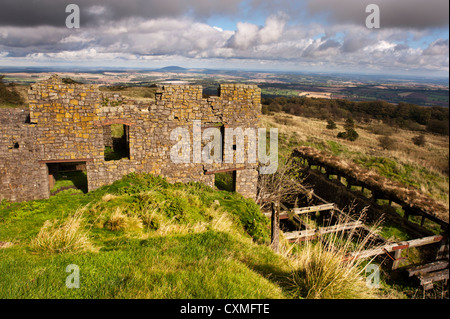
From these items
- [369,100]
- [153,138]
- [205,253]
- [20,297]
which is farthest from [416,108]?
[20,297]

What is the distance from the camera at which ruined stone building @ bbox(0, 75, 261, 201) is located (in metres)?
10.4

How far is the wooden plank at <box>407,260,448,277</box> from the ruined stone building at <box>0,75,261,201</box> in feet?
22.3

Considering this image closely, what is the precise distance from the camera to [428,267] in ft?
33.1

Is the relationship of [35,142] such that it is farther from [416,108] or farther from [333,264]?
[416,108]

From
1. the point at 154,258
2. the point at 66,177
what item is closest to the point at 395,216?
the point at 154,258

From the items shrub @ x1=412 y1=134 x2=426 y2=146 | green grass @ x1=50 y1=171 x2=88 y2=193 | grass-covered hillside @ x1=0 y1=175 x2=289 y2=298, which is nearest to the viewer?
grass-covered hillside @ x1=0 y1=175 x2=289 y2=298

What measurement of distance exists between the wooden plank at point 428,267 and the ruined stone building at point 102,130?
268 inches

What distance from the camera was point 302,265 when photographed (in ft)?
16.1

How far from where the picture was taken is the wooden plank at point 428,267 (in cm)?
985

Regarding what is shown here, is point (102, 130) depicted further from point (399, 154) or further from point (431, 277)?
point (399, 154)

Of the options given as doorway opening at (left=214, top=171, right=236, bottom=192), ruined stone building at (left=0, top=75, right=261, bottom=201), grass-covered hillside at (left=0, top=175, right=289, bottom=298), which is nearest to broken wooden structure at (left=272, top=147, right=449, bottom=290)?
doorway opening at (left=214, top=171, right=236, bottom=192)

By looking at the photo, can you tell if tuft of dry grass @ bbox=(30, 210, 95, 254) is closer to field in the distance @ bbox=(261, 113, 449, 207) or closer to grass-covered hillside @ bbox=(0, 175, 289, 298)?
grass-covered hillside @ bbox=(0, 175, 289, 298)

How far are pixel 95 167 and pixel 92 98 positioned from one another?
8.97 feet

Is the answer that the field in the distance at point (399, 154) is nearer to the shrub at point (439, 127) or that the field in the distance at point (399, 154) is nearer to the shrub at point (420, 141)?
the shrub at point (420, 141)
